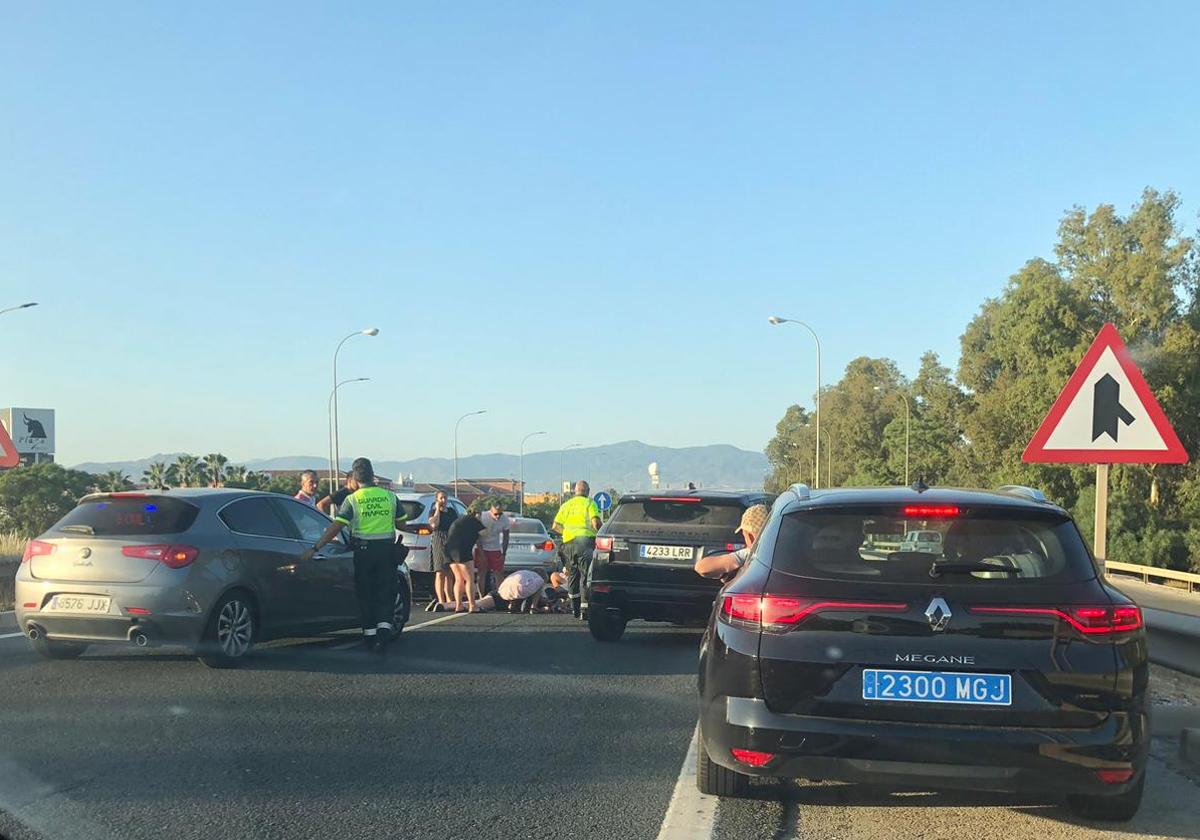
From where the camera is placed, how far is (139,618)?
8.84 meters

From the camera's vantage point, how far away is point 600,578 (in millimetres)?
11602

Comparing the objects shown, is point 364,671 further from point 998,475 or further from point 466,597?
point 998,475

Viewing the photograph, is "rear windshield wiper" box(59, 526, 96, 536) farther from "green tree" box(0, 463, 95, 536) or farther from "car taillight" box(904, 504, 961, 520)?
"green tree" box(0, 463, 95, 536)

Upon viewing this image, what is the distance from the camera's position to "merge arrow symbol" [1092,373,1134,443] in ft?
26.3

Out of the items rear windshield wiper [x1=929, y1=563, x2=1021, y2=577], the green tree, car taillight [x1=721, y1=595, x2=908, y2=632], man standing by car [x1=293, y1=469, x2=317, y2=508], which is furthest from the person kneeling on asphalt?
the green tree

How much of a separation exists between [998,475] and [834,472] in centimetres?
5366

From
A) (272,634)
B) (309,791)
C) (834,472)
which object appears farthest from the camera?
(834,472)

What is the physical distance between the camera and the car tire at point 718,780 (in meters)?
5.42

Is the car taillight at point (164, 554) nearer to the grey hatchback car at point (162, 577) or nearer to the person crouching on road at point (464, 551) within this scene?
the grey hatchback car at point (162, 577)

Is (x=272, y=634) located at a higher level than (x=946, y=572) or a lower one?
lower

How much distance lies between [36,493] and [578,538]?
2243 inches

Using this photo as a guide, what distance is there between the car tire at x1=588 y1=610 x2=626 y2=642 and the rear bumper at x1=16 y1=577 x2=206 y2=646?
4128 mm

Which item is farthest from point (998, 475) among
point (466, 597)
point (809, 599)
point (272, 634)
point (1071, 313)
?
point (809, 599)

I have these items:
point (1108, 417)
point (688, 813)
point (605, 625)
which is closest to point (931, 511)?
point (688, 813)
